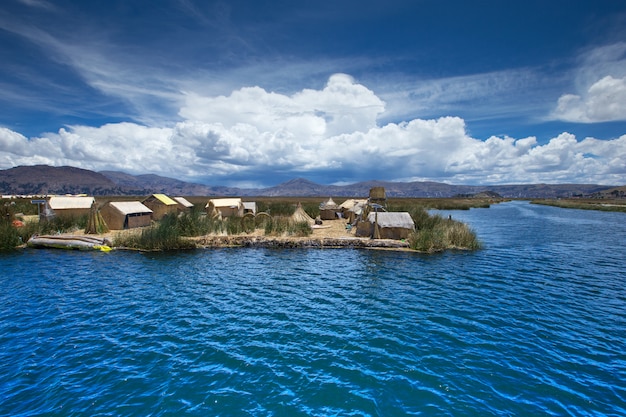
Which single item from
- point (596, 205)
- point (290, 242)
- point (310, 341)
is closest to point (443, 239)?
point (290, 242)

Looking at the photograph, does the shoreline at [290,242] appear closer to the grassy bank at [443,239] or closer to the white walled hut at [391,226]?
the white walled hut at [391,226]

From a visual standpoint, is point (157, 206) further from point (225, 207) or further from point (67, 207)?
point (67, 207)

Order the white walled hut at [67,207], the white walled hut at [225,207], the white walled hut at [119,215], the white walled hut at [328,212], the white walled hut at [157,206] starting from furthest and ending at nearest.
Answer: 1. the white walled hut at [328,212]
2. the white walled hut at [225,207]
3. the white walled hut at [157,206]
4. the white walled hut at [67,207]
5. the white walled hut at [119,215]

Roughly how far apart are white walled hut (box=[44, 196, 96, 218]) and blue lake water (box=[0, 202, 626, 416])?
50.5 ft

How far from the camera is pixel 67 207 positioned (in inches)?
1248

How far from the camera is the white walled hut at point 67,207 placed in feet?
98.3

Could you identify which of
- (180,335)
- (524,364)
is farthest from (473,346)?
(180,335)

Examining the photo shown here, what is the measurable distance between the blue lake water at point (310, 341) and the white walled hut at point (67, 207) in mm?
15390

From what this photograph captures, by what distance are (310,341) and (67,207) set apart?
32.8 m

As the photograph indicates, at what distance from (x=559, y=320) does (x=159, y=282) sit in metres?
16.1

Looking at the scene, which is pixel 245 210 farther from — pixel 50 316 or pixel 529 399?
pixel 529 399

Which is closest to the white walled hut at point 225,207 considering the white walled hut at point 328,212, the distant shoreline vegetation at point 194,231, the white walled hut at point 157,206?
the white walled hut at point 157,206

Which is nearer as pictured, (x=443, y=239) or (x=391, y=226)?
(x=443, y=239)

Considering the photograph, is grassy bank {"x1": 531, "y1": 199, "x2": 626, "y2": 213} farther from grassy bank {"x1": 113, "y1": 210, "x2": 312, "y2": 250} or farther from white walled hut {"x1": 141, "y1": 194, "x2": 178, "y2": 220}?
white walled hut {"x1": 141, "y1": 194, "x2": 178, "y2": 220}
